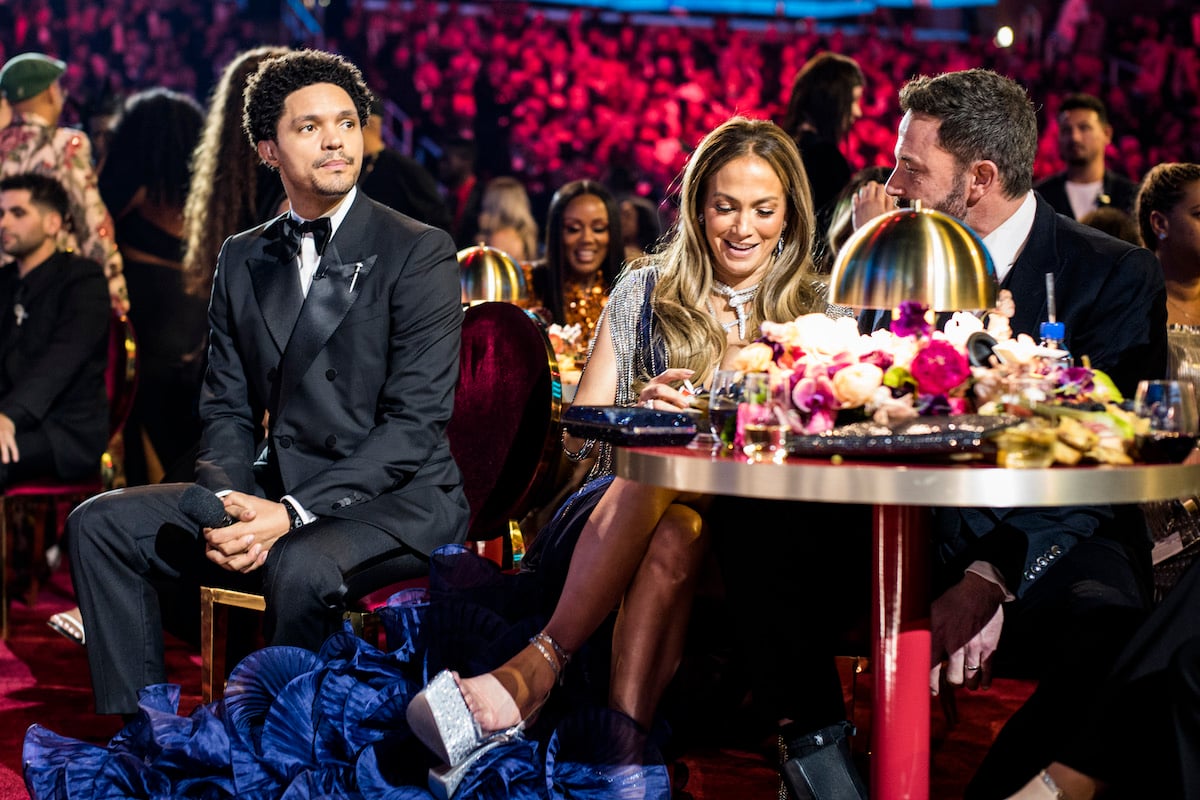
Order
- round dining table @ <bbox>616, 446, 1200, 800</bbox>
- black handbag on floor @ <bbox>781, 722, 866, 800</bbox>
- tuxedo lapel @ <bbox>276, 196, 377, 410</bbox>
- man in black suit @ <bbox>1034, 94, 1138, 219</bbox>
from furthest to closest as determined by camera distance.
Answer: man in black suit @ <bbox>1034, 94, 1138, 219</bbox> < tuxedo lapel @ <bbox>276, 196, 377, 410</bbox> < black handbag on floor @ <bbox>781, 722, 866, 800</bbox> < round dining table @ <bbox>616, 446, 1200, 800</bbox>

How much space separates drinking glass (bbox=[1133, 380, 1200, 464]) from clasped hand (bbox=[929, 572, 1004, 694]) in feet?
1.53

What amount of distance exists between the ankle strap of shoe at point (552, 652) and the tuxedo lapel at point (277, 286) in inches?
38.5

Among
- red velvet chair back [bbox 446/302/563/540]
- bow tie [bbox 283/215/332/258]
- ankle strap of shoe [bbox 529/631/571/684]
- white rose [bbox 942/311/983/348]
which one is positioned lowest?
ankle strap of shoe [bbox 529/631/571/684]

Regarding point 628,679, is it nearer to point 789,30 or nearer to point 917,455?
point 917,455

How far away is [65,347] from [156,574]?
204cm

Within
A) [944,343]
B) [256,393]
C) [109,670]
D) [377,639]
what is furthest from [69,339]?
[944,343]

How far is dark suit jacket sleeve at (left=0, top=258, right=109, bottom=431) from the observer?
4770mm

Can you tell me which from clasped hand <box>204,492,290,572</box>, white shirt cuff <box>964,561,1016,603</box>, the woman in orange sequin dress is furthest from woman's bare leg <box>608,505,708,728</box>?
the woman in orange sequin dress

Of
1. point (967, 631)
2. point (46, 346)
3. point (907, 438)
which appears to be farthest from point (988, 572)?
point (46, 346)

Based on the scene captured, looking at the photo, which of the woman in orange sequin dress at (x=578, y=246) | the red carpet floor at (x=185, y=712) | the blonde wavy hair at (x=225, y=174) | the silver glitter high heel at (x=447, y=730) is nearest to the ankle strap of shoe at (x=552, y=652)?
the silver glitter high heel at (x=447, y=730)

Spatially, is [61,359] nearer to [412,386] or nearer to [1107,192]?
[412,386]

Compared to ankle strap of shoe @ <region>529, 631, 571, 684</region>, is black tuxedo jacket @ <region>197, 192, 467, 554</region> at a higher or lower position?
higher

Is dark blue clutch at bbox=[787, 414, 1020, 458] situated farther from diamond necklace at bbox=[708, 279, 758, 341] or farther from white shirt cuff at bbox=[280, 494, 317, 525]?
white shirt cuff at bbox=[280, 494, 317, 525]

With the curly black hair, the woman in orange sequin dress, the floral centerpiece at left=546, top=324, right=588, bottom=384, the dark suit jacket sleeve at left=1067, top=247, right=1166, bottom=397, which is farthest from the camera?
the woman in orange sequin dress
